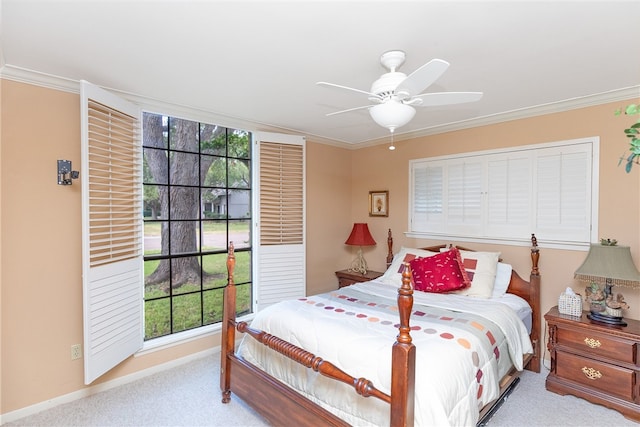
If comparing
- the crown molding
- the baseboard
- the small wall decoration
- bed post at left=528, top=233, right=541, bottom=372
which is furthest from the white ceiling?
the baseboard

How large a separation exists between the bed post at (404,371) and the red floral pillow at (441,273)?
1.72 m

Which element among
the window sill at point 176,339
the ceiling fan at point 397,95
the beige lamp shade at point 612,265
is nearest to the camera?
the ceiling fan at point 397,95

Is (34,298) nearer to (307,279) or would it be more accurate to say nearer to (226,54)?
(226,54)

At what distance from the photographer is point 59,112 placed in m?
2.48

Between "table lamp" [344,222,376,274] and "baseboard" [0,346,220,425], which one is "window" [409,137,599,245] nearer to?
"table lamp" [344,222,376,274]

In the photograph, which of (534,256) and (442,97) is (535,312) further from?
(442,97)

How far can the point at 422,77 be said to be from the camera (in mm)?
1639

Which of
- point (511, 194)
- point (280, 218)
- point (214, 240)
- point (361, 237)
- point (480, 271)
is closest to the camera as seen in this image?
point (480, 271)

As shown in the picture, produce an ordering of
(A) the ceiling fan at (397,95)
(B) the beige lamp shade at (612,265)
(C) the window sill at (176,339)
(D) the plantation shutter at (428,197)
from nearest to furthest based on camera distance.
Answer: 1. (A) the ceiling fan at (397,95)
2. (B) the beige lamp shade at (612,265)
3. (C) the window sill at (176,339)
4. (D) the plantation shutter at (428,197)

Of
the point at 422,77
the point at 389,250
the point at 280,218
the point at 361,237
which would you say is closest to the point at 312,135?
the point at 280,218

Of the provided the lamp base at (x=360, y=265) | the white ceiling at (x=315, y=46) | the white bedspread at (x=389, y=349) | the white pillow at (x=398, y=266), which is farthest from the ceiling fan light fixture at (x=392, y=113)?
the lamp base at (x=360, y=265)

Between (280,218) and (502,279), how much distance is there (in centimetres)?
246

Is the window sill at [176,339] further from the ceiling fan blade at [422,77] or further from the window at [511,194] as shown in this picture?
the ceiling fan blade at [422,77]

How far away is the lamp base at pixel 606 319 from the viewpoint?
2.47m
